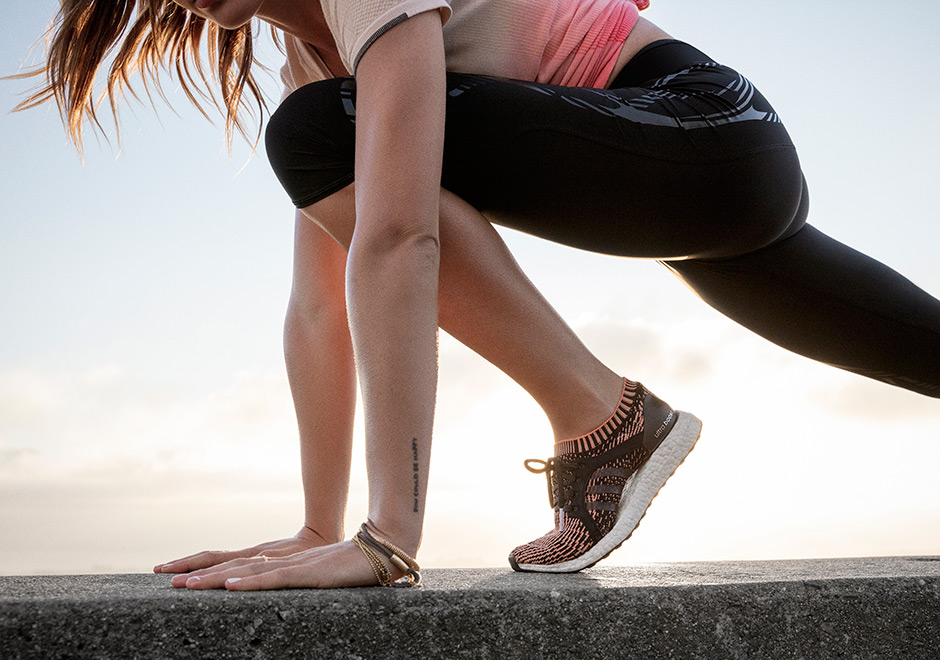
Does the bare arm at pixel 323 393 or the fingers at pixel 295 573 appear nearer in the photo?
the fingers at pixel 295 573

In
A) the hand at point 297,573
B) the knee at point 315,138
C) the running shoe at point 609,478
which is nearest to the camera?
the hand at point 297,573

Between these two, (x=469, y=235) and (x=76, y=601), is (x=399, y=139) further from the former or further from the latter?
(x=76, y=601)

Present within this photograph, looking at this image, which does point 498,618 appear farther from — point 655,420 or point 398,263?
point 655,420

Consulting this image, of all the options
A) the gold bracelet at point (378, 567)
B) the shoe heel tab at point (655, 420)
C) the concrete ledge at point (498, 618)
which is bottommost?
the concrete ledge at point (498, 618)

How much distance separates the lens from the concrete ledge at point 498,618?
69 cm

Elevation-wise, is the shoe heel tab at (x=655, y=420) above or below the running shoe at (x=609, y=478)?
above

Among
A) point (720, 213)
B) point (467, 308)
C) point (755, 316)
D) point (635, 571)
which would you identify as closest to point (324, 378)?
point (467, 308)

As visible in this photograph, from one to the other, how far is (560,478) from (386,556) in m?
0.43

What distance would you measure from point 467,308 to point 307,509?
0.48 m

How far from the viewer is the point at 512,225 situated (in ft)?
4.00

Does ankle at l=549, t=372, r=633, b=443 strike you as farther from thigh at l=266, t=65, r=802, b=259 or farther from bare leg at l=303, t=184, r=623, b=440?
thigh at l=266, t=65, r=802, b=259

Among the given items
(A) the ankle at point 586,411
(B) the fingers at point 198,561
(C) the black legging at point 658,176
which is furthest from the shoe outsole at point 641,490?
(B) the fingers at point 198,561

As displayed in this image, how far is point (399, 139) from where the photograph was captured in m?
0.95

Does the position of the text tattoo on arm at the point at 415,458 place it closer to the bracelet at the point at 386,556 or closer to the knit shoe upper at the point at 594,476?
the bracelet at the point at 386,556
